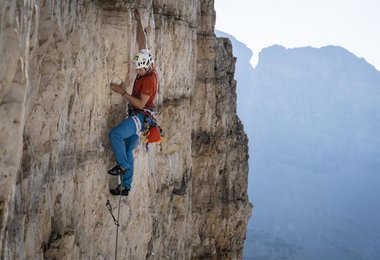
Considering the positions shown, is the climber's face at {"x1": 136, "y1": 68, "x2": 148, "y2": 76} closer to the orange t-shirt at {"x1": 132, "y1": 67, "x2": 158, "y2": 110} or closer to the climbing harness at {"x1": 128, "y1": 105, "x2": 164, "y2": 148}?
the orange t-shirt at {"x1": 132, "y1": 67, "x2": 158, "y2": 110}

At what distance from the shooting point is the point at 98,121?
741 cm

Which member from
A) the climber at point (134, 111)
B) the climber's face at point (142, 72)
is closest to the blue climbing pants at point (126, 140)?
the climber at point (134, 111)

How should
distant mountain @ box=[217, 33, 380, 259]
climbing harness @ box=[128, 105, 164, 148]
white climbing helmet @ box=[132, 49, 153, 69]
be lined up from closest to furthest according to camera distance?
white climbing helmet @ box=[132, 49, 153, 69], climbing harness @ box=[128, 105, 164, 148], distant mountain @ box=[217, 33, 380, 259]

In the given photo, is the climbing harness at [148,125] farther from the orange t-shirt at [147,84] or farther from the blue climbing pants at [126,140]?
the orange t-shirt at [147,84]

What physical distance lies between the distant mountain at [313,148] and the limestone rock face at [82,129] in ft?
274

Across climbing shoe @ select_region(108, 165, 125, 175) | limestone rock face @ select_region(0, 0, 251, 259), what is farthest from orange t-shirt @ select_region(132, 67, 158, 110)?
Answer: climbing shoe @ select_region(108, 165, 125, 175)

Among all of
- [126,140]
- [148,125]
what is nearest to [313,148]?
[148,125]

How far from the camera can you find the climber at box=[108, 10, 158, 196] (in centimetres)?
759

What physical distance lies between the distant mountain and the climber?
288 ft

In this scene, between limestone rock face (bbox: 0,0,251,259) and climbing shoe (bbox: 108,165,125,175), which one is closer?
limestone rock face (bbox: 0,0,251,259)

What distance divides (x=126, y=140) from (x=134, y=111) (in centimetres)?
51

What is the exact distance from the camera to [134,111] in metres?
7.99

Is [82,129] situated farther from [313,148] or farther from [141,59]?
[313,148]

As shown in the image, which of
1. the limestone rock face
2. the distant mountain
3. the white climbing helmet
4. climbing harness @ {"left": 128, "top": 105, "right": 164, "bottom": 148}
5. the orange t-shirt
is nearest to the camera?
the limestone rock face
